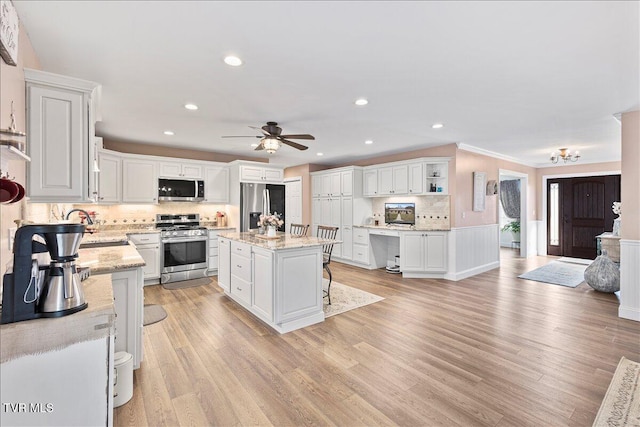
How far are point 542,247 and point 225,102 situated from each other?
8.92 meters

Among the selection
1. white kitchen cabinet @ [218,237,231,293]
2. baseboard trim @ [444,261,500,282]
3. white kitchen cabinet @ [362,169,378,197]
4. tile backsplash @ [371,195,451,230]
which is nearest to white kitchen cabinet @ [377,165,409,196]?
white kitchen cabinet @ [362,169,378,197]

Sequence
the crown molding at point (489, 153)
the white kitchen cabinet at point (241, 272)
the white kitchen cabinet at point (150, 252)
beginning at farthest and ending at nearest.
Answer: the crown molding at point (489, 153) → the white kitchen cabinet at point (150, 252) → the white kitchen cabinet at point (241, 272)

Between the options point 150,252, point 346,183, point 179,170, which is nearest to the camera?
point 150,252

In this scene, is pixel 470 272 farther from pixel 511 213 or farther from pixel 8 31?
pixel 8 31

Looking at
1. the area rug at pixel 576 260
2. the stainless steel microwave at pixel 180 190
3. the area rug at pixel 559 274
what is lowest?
the area rug at pixel 559 274

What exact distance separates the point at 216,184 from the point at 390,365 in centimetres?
470

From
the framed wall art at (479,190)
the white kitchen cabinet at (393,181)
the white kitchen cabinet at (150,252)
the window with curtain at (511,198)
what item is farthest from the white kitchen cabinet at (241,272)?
the window with curtain at (511,198)

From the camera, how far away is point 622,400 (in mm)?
2074

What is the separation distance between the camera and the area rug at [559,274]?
5.27 metres

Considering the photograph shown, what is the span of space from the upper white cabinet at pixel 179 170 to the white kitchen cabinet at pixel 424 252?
4092 millimetres

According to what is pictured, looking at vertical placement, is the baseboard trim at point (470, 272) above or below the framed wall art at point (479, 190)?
below

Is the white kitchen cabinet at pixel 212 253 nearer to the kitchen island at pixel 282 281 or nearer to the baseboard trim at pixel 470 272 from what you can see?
the kitchen island at pixel 282 281

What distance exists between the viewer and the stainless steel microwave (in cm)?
537

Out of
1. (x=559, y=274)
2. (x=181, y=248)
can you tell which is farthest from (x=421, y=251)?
(x=181, y=248)
